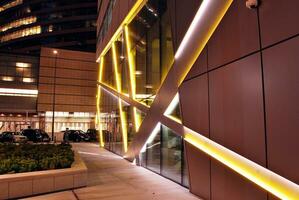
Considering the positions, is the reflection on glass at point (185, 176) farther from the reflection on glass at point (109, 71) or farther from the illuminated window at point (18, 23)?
the illuminated window at point (18, 23)

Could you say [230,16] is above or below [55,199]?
above

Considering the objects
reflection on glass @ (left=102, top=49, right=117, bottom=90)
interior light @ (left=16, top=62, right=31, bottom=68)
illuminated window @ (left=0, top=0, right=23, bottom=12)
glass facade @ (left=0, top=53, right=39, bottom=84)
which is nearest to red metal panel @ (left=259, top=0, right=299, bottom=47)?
reflection on glass @ (left=102, top=49, right=117, bottom=90)

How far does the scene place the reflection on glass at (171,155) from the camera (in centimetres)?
1096

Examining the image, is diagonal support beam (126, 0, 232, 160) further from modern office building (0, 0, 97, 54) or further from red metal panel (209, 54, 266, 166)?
modern office building (0, 0, 97, 54)

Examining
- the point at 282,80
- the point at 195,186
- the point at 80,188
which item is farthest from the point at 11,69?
the point at 282,80

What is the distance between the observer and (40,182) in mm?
8984

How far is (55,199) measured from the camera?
8.38m

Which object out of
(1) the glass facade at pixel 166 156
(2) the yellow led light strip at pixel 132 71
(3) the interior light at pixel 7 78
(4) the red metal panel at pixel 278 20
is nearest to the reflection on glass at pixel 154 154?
(1) the glass facade at pixel 166 156

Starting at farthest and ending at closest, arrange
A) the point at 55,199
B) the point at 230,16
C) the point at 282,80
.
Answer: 1. the point at 55,199
2. the point at 230,16
3. the point at 282,80

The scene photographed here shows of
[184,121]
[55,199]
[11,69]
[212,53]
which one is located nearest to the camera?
[212,53]

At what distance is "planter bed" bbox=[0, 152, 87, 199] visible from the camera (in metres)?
8.41

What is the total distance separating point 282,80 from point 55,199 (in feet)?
22.9

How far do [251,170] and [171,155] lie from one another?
5897 mm

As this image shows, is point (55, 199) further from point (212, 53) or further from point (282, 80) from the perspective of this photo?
point (282, 80)
